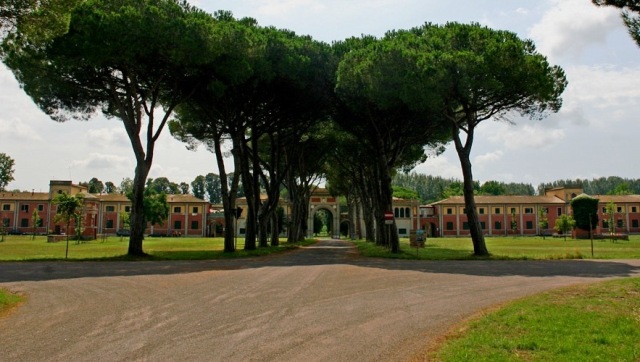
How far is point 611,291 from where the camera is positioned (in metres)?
10.3

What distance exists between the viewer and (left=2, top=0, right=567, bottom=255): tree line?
67.6 feet

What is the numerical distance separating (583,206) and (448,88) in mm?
45158

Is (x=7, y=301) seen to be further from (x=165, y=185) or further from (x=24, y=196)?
(x=165, y=185)

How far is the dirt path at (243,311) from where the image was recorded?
6.12m

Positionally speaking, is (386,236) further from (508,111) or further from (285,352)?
(285,352)

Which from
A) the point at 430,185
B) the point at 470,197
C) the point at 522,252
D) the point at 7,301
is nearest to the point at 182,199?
the point at 522,252

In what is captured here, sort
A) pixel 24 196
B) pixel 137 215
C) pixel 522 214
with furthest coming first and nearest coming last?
pixel 522 214 < pixel 24 196 < pixel 137 215

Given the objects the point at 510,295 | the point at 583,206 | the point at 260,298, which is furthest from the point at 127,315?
the point at 583,206

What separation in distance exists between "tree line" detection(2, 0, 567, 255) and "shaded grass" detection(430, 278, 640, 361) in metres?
15.4

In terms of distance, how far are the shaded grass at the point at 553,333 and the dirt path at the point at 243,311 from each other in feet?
1.89

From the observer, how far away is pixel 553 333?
21.5 ft

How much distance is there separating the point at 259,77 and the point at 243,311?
61.3 feet

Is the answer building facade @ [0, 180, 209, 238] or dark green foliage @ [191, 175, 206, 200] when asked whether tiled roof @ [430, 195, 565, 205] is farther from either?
dark green foliage @ [191, 175, 206, 200]

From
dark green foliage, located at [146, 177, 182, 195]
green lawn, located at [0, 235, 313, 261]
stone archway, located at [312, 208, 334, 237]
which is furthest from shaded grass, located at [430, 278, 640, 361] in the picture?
dark green foliage, located at [146, 177, 182, 195]
